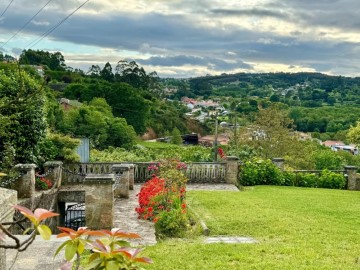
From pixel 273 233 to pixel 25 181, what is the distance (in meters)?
6.49

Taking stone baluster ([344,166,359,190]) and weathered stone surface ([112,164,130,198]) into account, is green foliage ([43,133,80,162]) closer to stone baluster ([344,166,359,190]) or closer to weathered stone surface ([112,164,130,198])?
weathered stone surface ([112,164,130,198])

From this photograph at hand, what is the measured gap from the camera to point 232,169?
1764 centimetres

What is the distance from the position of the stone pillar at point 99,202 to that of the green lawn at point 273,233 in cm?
147

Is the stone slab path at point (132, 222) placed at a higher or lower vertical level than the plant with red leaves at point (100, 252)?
lower

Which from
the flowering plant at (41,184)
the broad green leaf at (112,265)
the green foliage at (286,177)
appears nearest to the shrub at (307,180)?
the green foliage at (286,177)

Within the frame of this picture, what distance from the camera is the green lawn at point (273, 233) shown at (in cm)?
679

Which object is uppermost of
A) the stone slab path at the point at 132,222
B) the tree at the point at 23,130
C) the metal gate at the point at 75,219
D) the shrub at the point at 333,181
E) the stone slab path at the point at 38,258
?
the tree at the point at 23,130

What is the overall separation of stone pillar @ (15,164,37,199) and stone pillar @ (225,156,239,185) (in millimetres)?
8111

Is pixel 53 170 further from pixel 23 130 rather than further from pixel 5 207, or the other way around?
pixel 5 207

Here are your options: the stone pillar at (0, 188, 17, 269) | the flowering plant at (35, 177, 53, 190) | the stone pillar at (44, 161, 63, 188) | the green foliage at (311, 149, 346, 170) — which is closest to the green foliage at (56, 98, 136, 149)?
the green foliage at (311, 149, 346, 170)

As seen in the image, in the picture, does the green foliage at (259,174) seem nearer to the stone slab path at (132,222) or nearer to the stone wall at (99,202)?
the stone slab path at (132,222)

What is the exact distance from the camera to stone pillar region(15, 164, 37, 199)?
464 inches

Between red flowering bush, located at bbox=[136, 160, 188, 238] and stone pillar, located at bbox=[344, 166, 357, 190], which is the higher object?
red flowering bush, located at bbox=[136, 160, 188, 238]

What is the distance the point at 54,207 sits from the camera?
13648 millimetres
